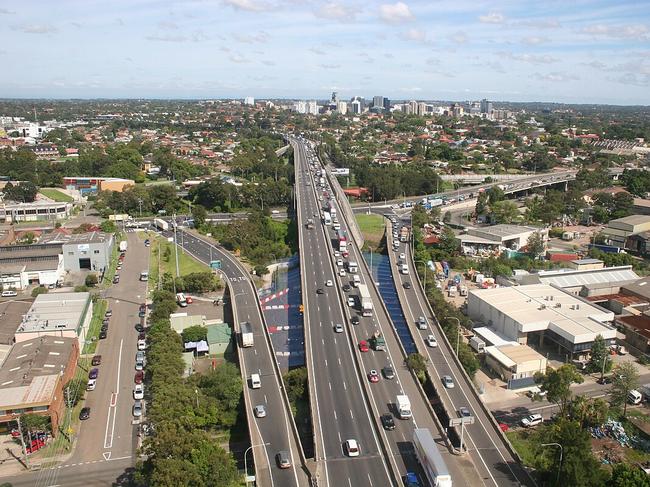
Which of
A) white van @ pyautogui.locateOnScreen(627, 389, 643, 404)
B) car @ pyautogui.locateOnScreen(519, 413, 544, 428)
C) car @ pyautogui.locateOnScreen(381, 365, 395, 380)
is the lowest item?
car @ pyautogui.locateOnScreen(519, 413, 544, 428)

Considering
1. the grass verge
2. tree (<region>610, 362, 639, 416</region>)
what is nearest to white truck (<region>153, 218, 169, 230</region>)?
the grass verge

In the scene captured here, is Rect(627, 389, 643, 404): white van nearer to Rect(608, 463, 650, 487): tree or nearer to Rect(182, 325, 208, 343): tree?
Rect(608, 463, 650, 487): tree

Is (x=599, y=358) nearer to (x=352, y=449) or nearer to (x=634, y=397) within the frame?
(x=634, y=397)

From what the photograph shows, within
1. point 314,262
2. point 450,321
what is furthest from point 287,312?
point 450,321

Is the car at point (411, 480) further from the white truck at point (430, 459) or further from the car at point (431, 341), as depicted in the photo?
the car at point (431, 341)

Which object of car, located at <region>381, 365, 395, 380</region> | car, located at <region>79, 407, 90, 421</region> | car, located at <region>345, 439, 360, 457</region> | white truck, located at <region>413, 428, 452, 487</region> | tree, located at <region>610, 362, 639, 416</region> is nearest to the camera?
white truck, located at <region>413, 428, 452, 487</region>

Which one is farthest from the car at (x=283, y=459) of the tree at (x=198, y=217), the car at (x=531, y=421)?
the tree at (x=198, y=217)
